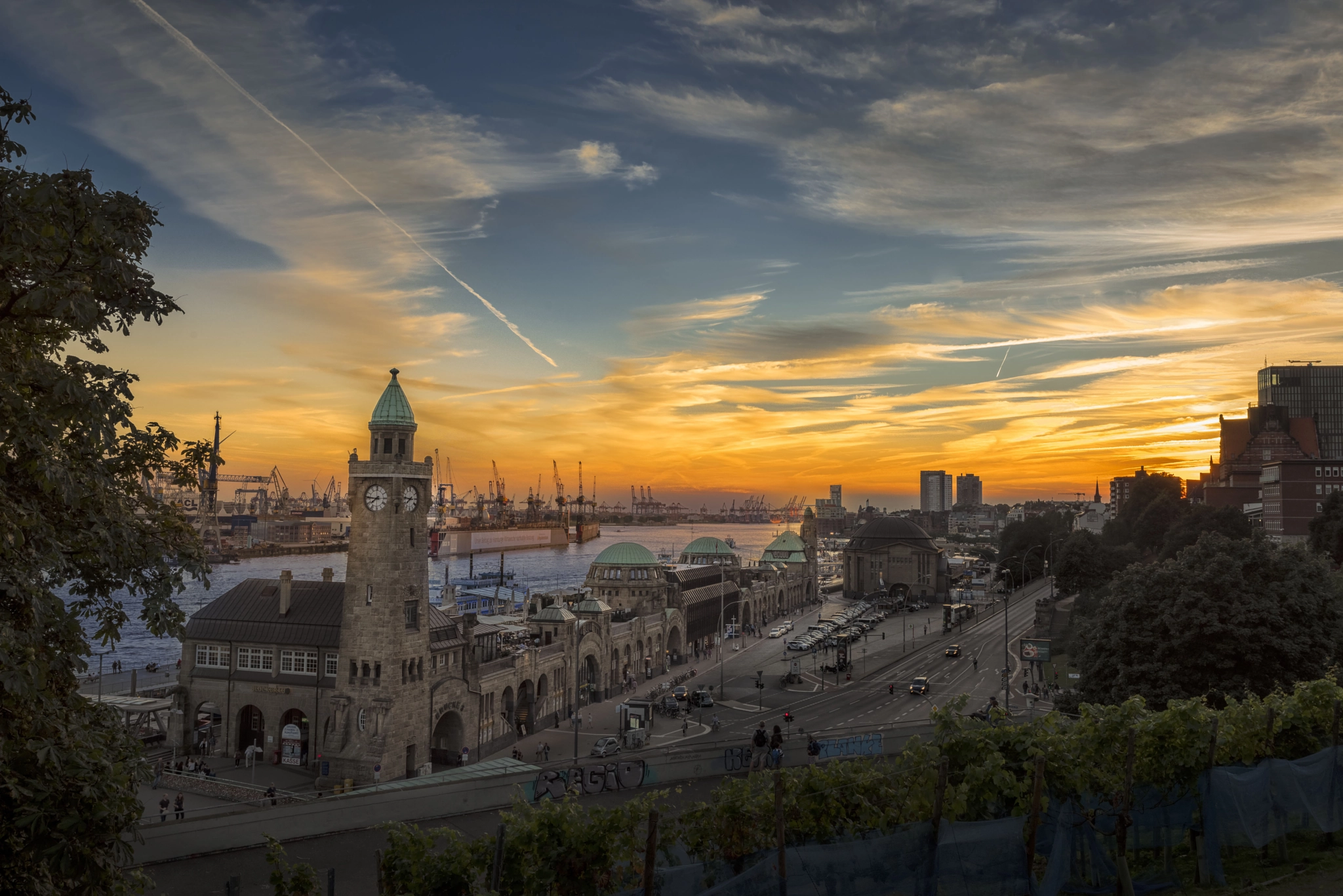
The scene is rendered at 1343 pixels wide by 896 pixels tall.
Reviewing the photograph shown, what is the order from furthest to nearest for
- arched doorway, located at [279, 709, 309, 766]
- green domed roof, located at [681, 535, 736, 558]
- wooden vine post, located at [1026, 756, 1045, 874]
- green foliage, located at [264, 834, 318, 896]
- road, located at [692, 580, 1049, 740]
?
green domed roof, located at [681, 535, 736, 558] < road, located at [692, 580, 1049, 740] < arched doorway, located at [279, 709, 309, 766] < wooden vine post, located at [1026, 756, 1045, 874] < green foliage, located at [264, 834, 318, 896]

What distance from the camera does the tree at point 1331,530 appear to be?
82.2 metres

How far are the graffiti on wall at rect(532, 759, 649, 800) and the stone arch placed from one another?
83.5 ft

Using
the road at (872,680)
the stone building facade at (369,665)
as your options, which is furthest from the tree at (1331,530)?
the stone building facade at (369,665)

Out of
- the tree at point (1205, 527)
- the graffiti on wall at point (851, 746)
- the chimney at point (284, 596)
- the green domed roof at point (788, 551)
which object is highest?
the tree at point (1205, 527)

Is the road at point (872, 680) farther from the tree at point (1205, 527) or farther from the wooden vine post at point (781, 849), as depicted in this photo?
the wooden vine post at point (781, 849)

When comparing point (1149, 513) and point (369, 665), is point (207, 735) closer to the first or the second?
point (369, 665)

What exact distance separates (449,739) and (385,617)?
32.7ft

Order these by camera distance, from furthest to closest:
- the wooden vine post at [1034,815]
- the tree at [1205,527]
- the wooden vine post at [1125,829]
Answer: the tree at [1205,527], the wooden vine post at [1125,829], the wooden vine post at [1034,815]

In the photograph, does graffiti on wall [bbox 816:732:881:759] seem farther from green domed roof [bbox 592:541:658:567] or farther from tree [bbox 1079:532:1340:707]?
green domed roof [bbox 592:541:658:567]

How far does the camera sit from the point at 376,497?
4875 centimetres

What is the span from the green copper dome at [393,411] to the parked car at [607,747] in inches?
836

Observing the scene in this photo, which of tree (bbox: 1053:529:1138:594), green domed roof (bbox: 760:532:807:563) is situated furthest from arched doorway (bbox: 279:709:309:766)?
green domed roof (bbox: 760:532:807:563)

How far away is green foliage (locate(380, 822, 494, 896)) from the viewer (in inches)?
596

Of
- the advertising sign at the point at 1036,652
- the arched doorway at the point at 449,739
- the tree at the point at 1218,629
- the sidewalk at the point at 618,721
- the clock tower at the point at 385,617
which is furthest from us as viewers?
the advertising sign at the point at 1036,652
